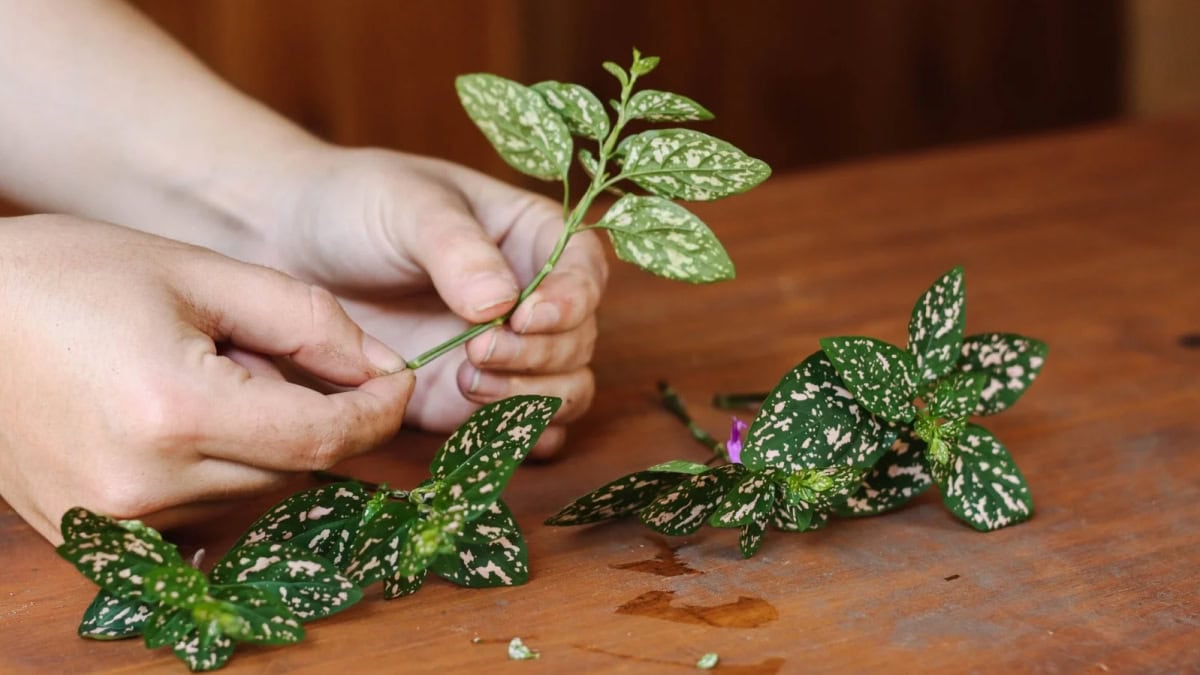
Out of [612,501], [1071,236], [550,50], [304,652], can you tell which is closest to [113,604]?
[304,652]

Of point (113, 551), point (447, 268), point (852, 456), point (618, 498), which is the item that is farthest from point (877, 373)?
point (113, 551)

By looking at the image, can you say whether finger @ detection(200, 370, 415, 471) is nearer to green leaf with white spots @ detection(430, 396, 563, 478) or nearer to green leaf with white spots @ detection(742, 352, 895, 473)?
green leaf with white spots @ detection(430, 396, 563, 478)

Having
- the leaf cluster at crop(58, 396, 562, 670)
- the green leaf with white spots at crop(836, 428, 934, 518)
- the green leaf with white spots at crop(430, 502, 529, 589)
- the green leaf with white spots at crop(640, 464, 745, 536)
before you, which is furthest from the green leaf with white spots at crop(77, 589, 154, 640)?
the green leaf with white spots at crop(836, 428, 934, 518)

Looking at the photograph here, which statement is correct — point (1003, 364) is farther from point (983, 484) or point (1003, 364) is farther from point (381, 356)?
point (381, 356)

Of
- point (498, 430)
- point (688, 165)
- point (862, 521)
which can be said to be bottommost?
point (862, 521)

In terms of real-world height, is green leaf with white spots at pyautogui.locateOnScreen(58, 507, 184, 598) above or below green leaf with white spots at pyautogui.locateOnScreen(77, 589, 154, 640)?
above

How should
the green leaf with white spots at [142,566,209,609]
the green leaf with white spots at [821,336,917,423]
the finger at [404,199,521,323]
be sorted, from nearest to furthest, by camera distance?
the green leaf with white spots at [142,566,209,609] → the green leaf with white spots at [821,336,917,423] → the finger at [404,199,521,323]
